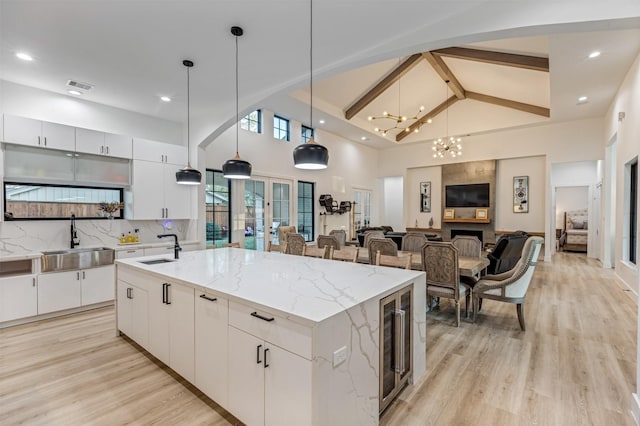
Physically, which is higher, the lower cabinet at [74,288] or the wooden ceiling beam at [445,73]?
A: the wooden ceiling beam at [445,73]

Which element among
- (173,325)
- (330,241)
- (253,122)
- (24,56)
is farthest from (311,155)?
(253,122)

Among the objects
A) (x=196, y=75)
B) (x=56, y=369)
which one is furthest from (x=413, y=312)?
(x=196, y=75)

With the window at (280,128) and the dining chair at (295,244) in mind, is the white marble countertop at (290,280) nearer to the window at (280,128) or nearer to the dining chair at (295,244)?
the dining chair at (295,244)

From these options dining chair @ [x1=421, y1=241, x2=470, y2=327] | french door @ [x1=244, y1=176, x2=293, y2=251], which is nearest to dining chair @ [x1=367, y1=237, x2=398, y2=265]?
dining chair @ [x1=421, y1=241, x2=470, y2=327]

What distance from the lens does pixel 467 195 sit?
9.41 metres

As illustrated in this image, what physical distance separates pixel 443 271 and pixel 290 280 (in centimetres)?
222

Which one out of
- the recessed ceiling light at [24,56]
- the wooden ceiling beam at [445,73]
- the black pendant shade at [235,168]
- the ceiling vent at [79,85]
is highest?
the wooden ceiling beam at [445,73]

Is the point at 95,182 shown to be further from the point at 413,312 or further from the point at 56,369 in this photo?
the point at 413,312

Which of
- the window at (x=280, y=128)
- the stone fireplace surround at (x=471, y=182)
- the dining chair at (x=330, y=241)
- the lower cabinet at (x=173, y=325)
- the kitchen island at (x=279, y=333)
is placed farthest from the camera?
the stone fireplace surround at (x=471, y=182)

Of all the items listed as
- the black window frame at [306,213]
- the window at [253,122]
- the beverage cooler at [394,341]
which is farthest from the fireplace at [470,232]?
the beverage cooler at [394,341]

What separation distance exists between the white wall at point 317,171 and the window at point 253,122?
Result: 108mm

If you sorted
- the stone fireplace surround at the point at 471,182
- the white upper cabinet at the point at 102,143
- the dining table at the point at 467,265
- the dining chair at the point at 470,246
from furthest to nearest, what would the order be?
the stone fireplace surround at the point at 471,182 < the dining chair at the point at 470,246 < the white upper cabinet at the point at 102,143 < the dining table at the point at 467,265

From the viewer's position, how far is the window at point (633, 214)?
16.3 ft

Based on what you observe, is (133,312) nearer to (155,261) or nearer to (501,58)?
(155,261)
